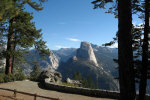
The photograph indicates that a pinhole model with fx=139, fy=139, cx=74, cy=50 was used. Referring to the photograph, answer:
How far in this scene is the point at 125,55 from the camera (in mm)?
5711

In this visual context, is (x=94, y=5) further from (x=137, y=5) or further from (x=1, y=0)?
(x=1, y=0)

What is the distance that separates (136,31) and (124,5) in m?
7.05

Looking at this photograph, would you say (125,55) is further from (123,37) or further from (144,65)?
(144,65)

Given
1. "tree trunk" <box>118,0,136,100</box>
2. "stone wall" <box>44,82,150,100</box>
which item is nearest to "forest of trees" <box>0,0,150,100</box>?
"tree trunk" <box>118,0,136,100</box>

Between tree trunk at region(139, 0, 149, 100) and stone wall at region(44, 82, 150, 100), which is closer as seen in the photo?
tree trunk at region(139, 0, 149, 100)

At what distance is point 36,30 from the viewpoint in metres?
19.0

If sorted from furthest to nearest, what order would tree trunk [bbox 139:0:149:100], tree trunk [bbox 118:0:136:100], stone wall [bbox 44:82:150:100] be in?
stone wall [bbox 44:82:150:100], tree trunk [bbox 139:0:149:100], tree trunk [bbox 118:0:136:100]

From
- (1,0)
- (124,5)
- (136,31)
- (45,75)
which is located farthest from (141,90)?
(45,75)

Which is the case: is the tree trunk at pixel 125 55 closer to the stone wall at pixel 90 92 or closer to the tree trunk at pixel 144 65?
the tree trunk at pixel 144 65

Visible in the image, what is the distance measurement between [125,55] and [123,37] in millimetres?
760

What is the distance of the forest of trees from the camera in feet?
18.4

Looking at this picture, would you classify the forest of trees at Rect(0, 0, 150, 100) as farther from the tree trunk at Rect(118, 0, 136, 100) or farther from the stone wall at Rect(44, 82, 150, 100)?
the stone wall at Rect(44, 82, 150, 100)

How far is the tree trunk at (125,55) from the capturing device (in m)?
5.57

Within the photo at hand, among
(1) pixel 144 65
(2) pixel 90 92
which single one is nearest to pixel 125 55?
(1) pixel 144 65
